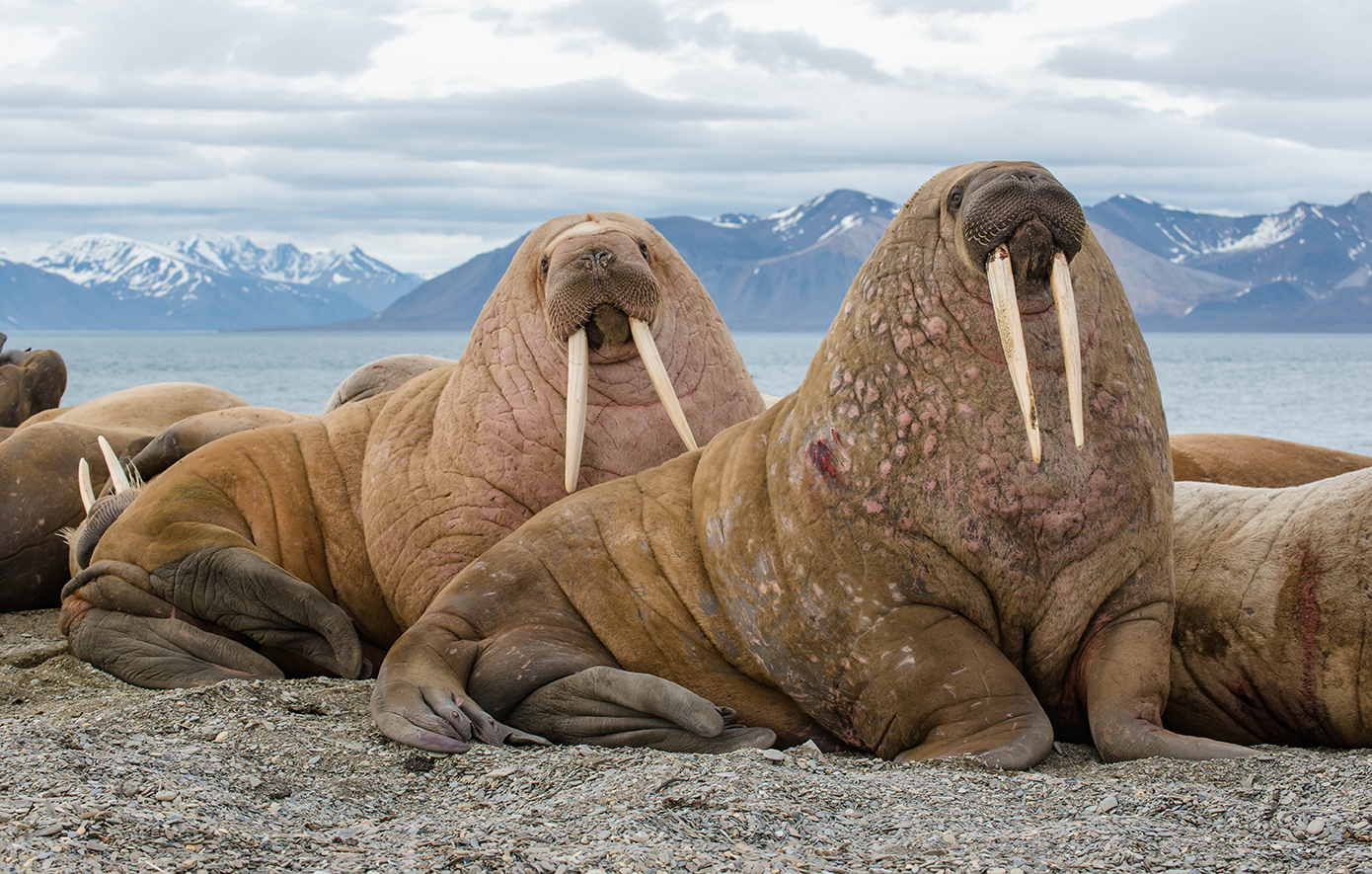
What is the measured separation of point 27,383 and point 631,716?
8232 millimetres

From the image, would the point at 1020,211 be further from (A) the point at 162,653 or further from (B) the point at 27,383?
(B) the point at 27,383

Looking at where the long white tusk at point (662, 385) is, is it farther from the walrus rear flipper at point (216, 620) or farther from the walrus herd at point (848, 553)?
the walrus rear flipper at point (216, 620)

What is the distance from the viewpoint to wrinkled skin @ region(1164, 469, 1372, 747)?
12.1 feet

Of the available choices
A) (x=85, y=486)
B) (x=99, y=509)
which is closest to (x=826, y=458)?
(x=99, y=509)

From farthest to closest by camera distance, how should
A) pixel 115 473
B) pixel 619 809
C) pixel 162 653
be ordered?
pixel 115 473
pixel 162 653
pixel 619 809

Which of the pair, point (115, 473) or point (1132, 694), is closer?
point (1132, 694)

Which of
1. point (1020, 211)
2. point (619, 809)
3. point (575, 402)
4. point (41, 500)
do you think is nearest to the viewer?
point (619, 809)

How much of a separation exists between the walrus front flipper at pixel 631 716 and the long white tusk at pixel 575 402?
0.97 m

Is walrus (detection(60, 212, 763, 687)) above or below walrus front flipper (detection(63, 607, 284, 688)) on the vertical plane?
above

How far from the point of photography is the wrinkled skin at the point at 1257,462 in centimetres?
583

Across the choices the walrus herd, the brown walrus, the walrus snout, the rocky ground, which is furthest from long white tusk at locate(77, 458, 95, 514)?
the walrus snout

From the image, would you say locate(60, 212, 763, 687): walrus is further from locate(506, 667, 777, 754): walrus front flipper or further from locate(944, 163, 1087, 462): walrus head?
locate(944, 163, 1087, 462): walrus head

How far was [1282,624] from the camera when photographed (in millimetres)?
3814

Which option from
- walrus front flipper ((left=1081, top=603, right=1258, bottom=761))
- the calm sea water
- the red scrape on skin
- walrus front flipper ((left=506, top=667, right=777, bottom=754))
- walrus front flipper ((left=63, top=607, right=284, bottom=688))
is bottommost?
the calm sea water
